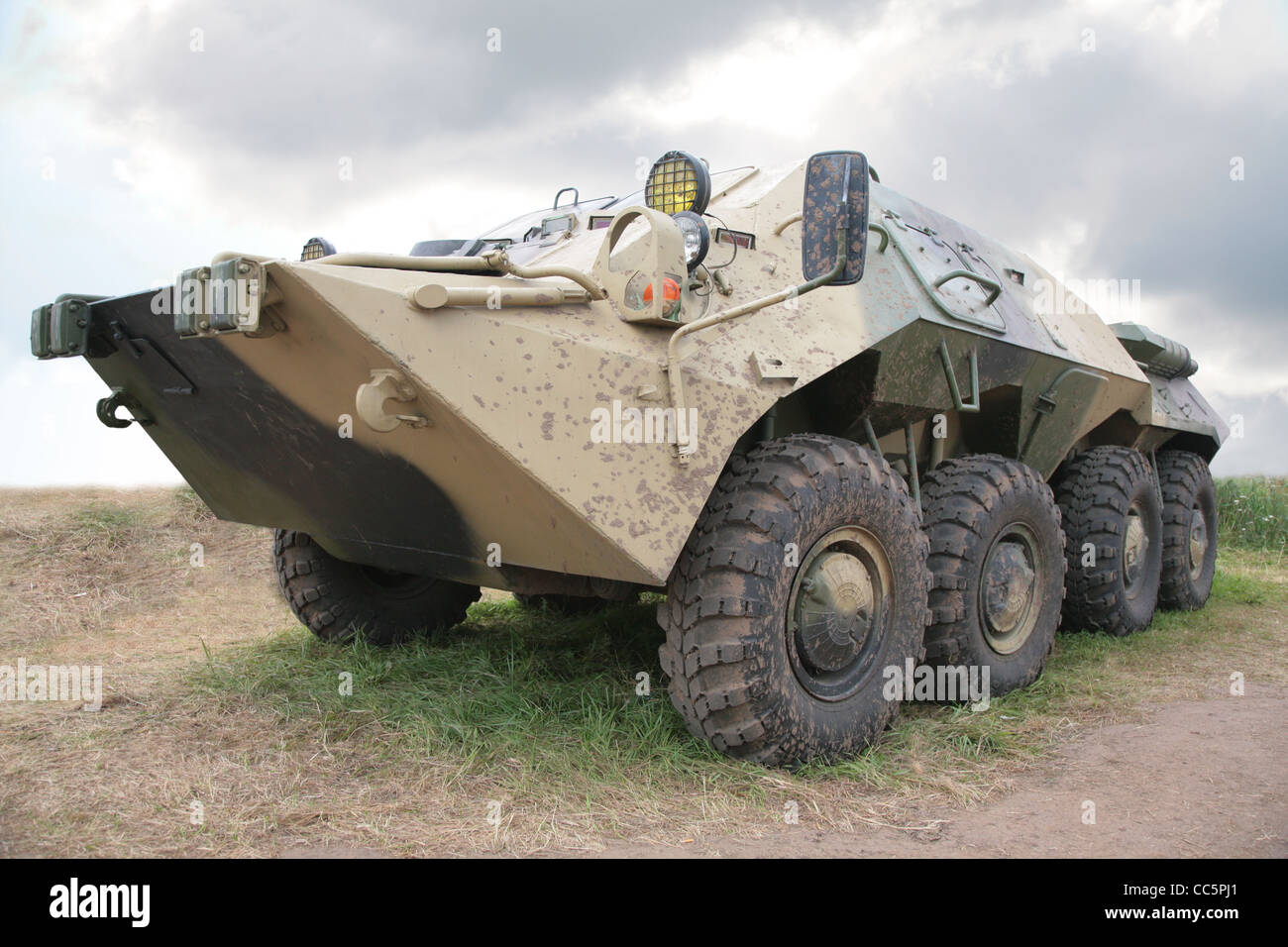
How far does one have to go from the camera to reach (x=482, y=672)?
14.4 feet

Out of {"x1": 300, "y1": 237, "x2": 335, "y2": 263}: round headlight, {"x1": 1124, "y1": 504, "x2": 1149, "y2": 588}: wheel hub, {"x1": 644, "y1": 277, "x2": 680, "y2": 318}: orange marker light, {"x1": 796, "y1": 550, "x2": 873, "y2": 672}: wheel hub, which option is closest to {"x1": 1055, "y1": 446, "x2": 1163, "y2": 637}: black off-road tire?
{"x1": 1124, "y1": 504, "x2": 1149, "y2": 588}: wheel hub

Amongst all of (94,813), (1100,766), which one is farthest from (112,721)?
(1100,766)

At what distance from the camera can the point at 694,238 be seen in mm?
3430

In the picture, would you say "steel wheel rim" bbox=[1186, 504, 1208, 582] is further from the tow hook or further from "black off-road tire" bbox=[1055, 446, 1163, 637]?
the tow hook

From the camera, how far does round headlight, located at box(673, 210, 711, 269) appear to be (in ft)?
11.2

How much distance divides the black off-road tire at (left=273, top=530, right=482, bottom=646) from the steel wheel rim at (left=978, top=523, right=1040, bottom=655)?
260cm

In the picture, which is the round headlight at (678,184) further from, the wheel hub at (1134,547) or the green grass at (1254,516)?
the green grass at (1254,516)

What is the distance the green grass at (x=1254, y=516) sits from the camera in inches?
468

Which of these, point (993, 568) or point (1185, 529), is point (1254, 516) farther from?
point (993, 568)

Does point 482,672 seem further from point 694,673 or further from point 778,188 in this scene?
point 778,188

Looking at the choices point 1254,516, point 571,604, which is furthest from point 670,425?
point 1254,516

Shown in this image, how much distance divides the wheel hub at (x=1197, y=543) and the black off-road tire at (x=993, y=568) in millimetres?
2895

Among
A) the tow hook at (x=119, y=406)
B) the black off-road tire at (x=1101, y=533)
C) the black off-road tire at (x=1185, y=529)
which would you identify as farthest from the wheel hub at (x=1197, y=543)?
the tow hook at (x=119, y=406)

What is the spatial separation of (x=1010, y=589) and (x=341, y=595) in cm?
296
